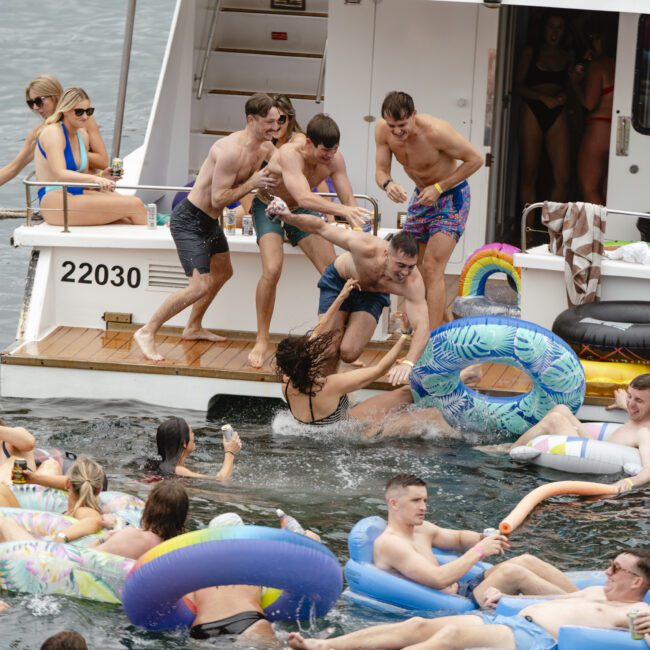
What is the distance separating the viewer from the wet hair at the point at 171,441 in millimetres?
8219

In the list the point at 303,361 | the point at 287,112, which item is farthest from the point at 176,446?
the point at 287,112

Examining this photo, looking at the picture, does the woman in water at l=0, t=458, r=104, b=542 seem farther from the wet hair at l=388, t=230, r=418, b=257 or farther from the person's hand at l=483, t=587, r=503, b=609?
the wet hair at l=388, t=230, r=418, b=257

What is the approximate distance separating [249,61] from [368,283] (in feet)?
16.7

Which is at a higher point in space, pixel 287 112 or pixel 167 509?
pixel 287 112

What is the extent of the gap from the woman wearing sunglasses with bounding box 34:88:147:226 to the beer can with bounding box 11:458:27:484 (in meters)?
3.43

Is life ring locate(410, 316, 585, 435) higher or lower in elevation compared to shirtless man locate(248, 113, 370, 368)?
lower

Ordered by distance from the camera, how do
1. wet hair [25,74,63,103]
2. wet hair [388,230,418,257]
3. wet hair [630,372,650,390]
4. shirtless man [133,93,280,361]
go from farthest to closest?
wet hair [25,74,63,103]
shirtless man [133,93,280,361]
wet hair [388,230,418,257]
wet hair [630,372,650,390]

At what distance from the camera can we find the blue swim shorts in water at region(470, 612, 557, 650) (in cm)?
624

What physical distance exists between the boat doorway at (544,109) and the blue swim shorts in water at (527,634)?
6580 mm

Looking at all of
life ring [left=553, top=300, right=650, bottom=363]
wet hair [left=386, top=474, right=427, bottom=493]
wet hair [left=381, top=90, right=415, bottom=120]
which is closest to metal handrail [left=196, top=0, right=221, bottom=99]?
wet hair [left=381, top=90, right=415, bottom=120]

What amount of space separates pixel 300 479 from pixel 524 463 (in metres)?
1.56

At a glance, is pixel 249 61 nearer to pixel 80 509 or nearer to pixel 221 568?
pixel 80 509

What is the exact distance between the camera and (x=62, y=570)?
22.4ft

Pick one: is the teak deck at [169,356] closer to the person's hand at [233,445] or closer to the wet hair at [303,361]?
the wet hair at [303,361]
